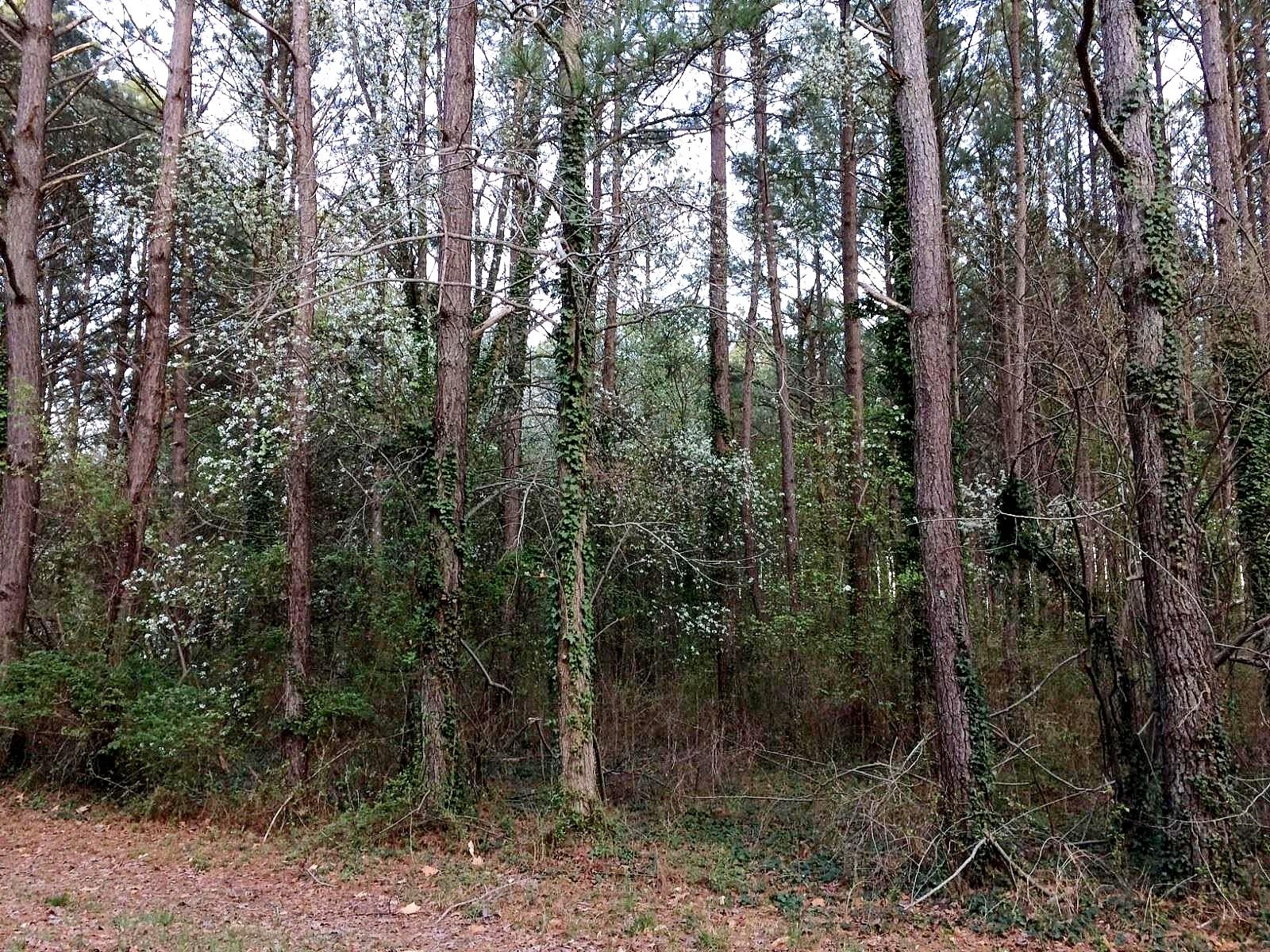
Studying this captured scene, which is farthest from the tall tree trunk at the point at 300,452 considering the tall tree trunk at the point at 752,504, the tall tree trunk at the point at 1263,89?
the tall tree trunk at the point at 1263,89

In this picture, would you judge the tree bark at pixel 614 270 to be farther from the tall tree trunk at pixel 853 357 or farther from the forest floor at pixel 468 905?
the forest floor at pixel 468 905

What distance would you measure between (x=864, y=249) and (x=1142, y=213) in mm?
7470

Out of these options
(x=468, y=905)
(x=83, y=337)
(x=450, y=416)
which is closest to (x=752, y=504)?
(x=450, y=416)

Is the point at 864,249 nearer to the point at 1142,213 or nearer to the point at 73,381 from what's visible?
the point at 1142,213

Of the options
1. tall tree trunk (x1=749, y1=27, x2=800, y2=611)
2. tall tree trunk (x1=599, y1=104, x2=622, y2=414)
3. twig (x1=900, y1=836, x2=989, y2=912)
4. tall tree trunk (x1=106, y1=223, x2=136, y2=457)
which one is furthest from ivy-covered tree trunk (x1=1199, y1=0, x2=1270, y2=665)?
tall tree trunk (x1=106, y1=223, x2=136, y2=457)

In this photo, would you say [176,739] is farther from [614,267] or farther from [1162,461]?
[1162,461]

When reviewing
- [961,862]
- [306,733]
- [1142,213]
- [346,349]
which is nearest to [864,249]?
[1142,213]

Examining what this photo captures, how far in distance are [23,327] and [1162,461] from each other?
12.7 m

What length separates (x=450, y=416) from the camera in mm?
8531

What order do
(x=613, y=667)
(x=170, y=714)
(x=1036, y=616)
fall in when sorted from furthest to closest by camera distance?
(x=613, y=667) → (x=1036, y=616) → (x=170, y=714)

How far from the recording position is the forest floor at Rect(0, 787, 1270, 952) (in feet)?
18.0

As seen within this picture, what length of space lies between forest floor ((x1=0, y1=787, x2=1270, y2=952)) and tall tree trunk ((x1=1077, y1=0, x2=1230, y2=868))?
0.86 metres

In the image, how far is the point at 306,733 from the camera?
8875mm

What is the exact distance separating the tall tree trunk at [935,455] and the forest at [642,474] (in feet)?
0.13
